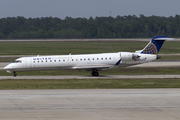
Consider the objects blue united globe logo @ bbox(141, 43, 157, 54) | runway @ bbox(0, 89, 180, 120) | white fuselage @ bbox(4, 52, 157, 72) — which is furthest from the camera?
blue united globe logo @ bbox(141, 43, 157, 54)

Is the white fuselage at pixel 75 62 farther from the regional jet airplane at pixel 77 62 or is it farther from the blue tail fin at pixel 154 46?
the blue tail fin at pixel 154 46

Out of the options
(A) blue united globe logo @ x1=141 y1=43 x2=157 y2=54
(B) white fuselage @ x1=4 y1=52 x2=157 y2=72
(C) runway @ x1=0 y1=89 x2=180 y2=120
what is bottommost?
(C) runway @ x1=0 y1=89 x2=180 y2=120

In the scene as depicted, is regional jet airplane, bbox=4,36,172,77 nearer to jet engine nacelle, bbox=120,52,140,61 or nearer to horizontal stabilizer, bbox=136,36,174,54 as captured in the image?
jet engine nacelle, bbox=120,52,140,61

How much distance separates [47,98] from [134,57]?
1924cm

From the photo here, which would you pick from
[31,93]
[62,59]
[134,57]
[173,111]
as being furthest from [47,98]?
[134,57]

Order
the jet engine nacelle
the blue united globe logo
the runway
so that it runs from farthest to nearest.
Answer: the blue united globe logo, the jet engine nacelle, the runway

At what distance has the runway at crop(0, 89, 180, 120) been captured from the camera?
1698 cm

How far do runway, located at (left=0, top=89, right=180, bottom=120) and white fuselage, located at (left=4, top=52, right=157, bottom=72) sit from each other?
13152 millimetres

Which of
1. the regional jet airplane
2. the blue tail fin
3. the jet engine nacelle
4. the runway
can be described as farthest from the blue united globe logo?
the runway

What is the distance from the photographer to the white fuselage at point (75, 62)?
38281 millimetres

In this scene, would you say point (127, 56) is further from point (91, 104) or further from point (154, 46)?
point (91, 104)

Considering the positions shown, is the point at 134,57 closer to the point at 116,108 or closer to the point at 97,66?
the point at 97,66

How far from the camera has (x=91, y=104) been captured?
20.0 metres

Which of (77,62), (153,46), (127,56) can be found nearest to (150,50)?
(153,46)
